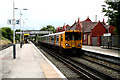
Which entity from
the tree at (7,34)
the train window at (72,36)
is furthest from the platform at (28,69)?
the tree at (7,34)

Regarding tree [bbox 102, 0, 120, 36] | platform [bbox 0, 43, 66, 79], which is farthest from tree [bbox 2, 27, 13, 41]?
platform [bbox 0, 43, 66, 79]

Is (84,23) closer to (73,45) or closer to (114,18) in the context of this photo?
(114,18)

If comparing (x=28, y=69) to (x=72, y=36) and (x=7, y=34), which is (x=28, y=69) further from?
(x=7, y=34)

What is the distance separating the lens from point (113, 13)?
827 inches

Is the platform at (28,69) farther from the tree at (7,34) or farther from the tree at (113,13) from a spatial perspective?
the tree at (7,34)

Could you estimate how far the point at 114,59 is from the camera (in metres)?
14.7

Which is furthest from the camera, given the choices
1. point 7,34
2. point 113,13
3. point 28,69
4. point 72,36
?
point 7,34

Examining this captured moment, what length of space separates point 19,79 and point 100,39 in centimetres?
3011

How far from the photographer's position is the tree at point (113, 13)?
19.6m

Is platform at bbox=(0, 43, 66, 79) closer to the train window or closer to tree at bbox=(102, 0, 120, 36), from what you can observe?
the train window

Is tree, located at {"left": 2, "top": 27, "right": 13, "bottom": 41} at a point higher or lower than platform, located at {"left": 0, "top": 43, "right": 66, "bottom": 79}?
higher

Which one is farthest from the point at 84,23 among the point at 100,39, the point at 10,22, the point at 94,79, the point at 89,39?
the point at 94,79

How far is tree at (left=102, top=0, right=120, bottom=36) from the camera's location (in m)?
19.6

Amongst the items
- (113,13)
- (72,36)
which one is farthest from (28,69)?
(113,13)
